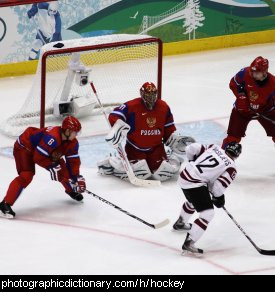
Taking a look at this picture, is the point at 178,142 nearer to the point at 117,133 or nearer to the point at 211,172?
the point at 117,133

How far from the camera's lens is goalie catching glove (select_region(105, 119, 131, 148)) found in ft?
23.8

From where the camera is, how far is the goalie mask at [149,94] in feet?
23.7

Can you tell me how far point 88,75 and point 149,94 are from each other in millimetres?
1593

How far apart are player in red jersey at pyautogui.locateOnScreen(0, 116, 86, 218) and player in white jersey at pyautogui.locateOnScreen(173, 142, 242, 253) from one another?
3.09 ft

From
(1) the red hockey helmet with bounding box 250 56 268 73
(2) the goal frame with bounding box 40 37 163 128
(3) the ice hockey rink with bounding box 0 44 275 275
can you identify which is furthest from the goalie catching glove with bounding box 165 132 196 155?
(2) the goal frame with bounding box 40 37 163 128

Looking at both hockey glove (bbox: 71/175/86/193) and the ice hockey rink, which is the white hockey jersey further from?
hockey glove (bbox: 71/175/86/193)

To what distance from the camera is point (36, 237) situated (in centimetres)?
639

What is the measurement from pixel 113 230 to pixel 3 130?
2.53 meters

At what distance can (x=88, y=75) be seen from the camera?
28.7ft

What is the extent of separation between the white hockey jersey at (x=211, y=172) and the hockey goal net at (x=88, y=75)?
2.58 m

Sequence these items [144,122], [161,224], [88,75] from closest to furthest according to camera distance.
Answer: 1. [161,224]
2. [144,122]
3. [88,75]

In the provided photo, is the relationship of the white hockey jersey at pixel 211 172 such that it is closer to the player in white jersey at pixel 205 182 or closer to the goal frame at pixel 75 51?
the player in white jersey at pixel 205 182

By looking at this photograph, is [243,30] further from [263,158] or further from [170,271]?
[170,271]

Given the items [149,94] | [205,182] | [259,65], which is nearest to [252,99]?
[259,65]
